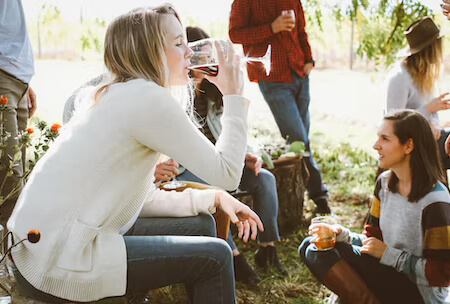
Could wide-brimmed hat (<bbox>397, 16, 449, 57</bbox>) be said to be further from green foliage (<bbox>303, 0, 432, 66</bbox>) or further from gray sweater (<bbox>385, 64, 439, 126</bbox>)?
green foliage (<bbox>303, 0, 432, 66</bbox>)

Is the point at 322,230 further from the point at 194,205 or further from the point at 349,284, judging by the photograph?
the point at 194,205

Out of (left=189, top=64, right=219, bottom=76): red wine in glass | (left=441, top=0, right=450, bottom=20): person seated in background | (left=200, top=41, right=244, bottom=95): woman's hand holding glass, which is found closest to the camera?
(left=200, top=41, right=244, bottom=95): woman's hand holding glass

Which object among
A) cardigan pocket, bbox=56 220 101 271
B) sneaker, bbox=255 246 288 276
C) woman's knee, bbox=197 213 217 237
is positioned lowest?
sneaker, bbox=255 246 288 276

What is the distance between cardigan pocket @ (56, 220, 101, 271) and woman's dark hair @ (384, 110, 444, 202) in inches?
50.0

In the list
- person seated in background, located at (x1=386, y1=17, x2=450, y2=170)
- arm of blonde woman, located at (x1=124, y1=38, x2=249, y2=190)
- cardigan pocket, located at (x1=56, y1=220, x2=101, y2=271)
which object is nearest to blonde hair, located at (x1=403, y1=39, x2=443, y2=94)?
person seated in background, located at (x1=386, y1=17, x2=450, y2=170)

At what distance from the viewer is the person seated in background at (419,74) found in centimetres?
314

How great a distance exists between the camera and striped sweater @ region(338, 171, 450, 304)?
196 cm

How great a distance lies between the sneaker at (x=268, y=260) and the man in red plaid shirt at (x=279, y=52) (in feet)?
3.16

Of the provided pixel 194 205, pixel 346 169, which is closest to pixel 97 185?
pixel 194 205

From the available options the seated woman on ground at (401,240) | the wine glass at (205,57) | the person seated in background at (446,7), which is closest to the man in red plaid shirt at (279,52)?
the person seated in background at (446,7)

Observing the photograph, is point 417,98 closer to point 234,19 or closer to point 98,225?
point 234,19

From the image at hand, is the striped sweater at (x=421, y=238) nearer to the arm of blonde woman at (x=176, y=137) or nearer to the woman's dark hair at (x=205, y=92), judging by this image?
the arm of blonde woman at (x=176, y=137)

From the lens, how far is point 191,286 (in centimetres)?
154

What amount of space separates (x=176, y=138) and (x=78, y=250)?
382 mm
